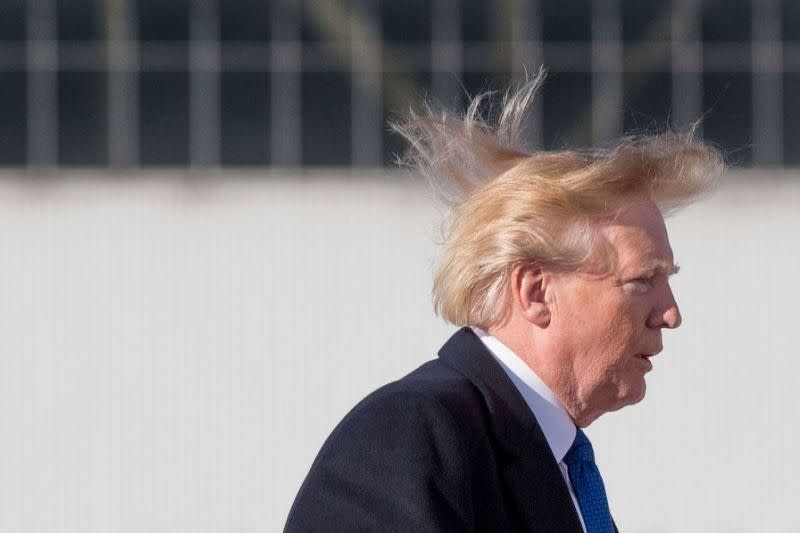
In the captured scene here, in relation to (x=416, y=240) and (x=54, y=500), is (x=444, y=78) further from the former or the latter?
(x=54, y=500)

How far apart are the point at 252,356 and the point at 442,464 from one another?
908 centimetres

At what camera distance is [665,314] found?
2.63 meters

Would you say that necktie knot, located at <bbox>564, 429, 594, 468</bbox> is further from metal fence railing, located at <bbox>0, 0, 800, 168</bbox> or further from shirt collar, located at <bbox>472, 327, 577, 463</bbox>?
metal fence railing, located at <bbox>0, 0, 800, 168</bbox>

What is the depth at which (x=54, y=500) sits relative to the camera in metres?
11.3

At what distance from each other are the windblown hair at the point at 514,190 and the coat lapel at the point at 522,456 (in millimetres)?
134

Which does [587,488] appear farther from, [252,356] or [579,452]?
[252,356]

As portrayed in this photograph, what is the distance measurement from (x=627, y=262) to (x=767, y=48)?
9082mm

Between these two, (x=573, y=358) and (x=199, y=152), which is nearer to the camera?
(x=573, y=358)

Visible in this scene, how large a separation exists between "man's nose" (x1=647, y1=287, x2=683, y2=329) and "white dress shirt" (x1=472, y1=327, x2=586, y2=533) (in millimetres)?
208

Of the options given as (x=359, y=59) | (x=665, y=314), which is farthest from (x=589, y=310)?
(x=359, y=59)

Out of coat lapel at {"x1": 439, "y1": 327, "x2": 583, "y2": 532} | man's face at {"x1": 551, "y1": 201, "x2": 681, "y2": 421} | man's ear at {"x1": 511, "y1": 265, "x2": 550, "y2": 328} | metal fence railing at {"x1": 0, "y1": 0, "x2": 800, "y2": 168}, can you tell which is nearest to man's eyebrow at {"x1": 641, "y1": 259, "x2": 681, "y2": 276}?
man's face at {"x1": 551, "y1": 201, "x2": 681, "y2": 421}

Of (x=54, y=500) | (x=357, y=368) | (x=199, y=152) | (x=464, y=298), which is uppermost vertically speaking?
(x=199, y=152)

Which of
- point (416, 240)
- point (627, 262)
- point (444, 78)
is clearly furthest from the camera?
point (416, 240)

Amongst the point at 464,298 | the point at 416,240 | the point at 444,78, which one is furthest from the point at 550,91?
the point at 464,298
